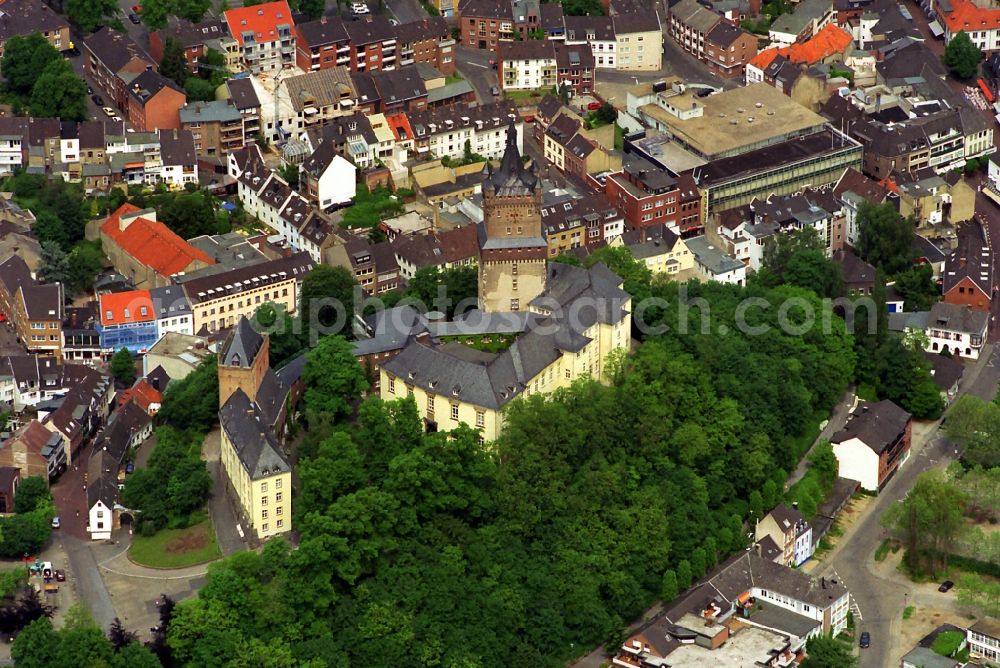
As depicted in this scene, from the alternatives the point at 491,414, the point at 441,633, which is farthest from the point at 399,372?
the point at 441,633

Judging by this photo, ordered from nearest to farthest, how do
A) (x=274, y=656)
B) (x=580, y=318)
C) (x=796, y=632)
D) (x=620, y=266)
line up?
(x=274, y=656)
(x=796, y=632)
(x=580, y=318)
(x=620, y=266)

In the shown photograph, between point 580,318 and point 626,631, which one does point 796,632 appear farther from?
point 580,318

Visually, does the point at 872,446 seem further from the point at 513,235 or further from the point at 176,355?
the point at 176,355

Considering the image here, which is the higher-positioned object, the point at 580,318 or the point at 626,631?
the point at 580,318

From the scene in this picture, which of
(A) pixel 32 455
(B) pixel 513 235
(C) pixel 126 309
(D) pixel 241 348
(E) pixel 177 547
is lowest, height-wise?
(E) pixel 177 547

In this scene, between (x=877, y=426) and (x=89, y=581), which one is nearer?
(x=89, y=581)

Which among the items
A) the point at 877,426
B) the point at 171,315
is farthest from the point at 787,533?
the point at 171,315

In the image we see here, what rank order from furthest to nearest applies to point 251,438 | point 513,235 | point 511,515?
point 513,235 → point 511,515 → point 251,438
